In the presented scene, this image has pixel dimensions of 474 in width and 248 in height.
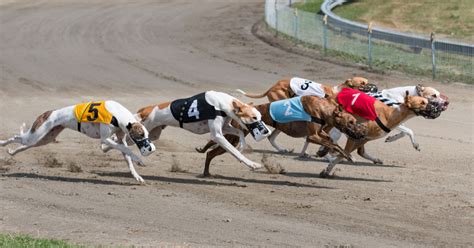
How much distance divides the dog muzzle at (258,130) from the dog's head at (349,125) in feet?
3.27

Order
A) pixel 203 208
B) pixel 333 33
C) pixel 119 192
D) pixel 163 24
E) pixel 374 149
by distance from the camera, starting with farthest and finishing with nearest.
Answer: pixel 163 24 < pixel 333 33 < pixel 374 149 < pixel 119 192 < pixel 203 208

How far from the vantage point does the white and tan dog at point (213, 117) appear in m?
12.9

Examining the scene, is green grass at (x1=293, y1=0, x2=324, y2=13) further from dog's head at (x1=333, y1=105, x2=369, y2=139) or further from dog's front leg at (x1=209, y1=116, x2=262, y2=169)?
dog's front leg at (x1=209, y1=116, x2=262, y2=169)

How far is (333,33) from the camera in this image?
1101 inches

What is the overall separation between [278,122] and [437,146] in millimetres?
3839

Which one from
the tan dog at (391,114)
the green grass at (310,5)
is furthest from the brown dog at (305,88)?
the green grass at (310,5)

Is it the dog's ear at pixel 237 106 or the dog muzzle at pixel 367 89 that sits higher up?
the dog's ear at pixel 237 106

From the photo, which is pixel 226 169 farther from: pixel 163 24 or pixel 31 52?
pixel 163 24

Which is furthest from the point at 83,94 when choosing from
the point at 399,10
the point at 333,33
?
the point at 399,10

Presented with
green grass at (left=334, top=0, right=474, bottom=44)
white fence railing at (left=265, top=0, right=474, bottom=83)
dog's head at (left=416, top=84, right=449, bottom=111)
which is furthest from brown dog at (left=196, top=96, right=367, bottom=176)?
green grass at (left=334, top=0, right=474, bottom=44)

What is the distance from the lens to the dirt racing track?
10.3m

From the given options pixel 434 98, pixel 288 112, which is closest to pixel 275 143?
pixel 288 112

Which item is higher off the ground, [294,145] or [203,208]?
[203,208]

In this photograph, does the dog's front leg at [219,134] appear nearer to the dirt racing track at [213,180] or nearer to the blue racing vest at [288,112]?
the dirt racing track at [213,180]
